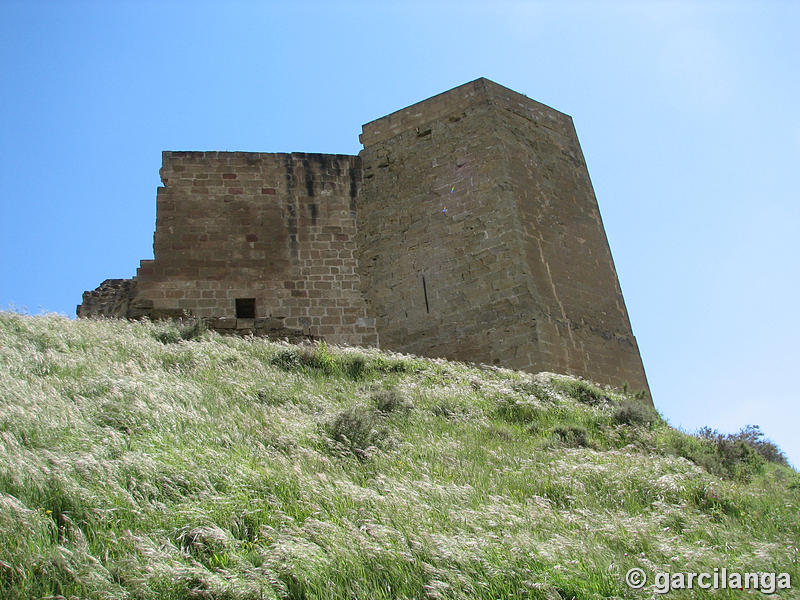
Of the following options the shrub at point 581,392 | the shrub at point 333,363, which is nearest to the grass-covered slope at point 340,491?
the shrub at point 333,363

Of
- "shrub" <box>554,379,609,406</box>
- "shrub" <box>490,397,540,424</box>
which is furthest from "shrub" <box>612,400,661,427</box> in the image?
"shrub" <box>490,397,540,424</box>

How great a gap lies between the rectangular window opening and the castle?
17 millimetres

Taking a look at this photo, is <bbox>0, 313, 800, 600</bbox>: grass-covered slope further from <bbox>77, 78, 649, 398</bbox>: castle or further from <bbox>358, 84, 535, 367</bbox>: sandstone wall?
<bbox>77, 78, 649, 398</bbox>: castle

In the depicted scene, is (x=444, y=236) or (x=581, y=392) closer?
(x=581, y=392)

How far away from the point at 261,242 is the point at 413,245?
2599 millimetres

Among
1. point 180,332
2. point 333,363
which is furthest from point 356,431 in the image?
point 180,332

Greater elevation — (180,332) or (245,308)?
(245,308)

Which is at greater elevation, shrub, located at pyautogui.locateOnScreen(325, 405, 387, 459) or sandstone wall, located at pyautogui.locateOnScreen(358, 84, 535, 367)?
sandstone wall, located at pyautogui.locateOnScreen(358, 84, 535, 367)

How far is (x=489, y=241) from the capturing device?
12.2 m

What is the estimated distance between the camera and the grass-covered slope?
12.5ft

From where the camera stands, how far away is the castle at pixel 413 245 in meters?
11.9

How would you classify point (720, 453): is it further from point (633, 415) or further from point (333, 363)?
point (333, 363)

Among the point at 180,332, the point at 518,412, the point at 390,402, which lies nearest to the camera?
the point at 390,402

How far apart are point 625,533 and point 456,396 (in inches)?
148
